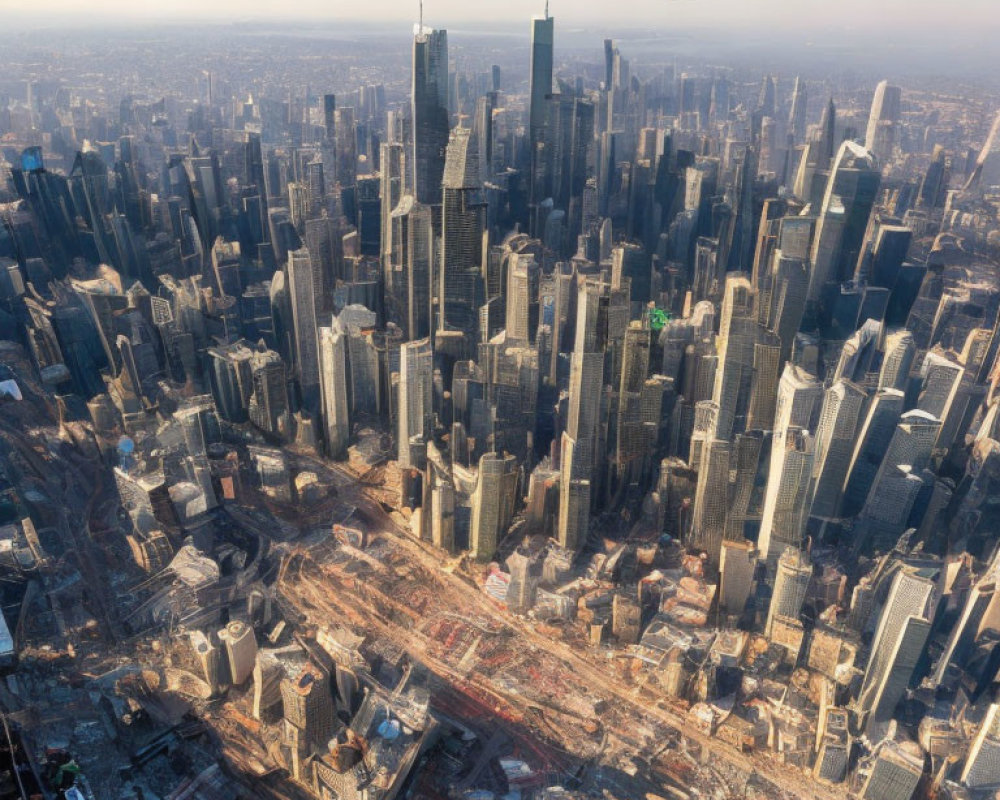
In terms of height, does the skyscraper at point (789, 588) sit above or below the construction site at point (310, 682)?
above

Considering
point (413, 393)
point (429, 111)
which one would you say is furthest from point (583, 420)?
point (429, 111)

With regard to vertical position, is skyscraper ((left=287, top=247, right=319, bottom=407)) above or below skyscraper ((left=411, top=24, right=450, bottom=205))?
below

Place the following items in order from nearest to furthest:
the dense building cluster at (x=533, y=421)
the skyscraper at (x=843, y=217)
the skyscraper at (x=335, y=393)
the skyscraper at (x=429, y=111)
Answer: the dense building cluster at (x=533, y=421) < the skyscraper at (x=335, y=393) < the skyscraper at (x=843, y=217) < the skyscraper at (x=429, y=111)

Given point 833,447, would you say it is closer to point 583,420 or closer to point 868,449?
point 868,449

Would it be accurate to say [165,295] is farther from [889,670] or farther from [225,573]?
[889,670]

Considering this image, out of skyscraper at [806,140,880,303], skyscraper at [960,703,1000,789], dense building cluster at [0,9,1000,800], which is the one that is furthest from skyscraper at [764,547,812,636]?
skyscraper at [806,140,880,303]

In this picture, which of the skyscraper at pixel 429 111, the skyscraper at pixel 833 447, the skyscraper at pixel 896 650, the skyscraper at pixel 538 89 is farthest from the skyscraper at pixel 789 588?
the skyscraper at pixel 538 89

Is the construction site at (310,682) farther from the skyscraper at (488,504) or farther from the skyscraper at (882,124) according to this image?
the skyscraper at (882,124)

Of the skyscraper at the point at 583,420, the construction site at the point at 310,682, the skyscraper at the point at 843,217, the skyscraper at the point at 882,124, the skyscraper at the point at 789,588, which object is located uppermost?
the skyscraper at the point at 882,124

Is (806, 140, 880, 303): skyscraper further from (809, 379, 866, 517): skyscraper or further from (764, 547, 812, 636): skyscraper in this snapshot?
(764, 547, 812, 636): skyscraper
